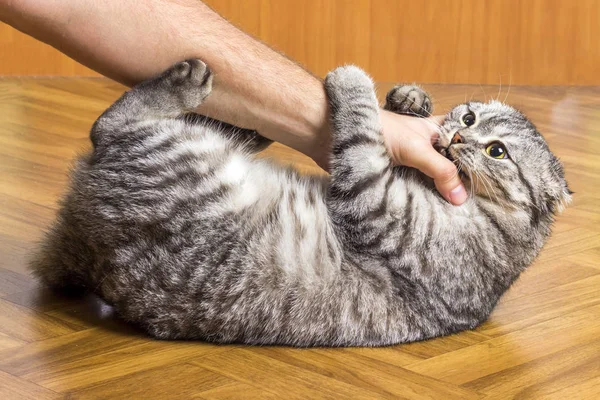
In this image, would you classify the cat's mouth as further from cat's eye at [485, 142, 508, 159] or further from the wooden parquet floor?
the wooden parquet floor

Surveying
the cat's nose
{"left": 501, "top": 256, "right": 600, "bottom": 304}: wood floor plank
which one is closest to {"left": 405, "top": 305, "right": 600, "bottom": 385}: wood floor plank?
{"left": 501, "top": 256, "right": 600, "bottom": 304}: wood floor plank

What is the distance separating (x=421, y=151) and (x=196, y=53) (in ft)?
1.70

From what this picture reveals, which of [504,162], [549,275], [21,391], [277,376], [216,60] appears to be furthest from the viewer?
[549,275]

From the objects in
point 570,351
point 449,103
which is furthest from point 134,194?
point 449,103

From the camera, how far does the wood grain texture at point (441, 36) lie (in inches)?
162

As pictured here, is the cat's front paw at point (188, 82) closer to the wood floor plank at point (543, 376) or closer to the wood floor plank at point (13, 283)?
the wood floor plank at point (13, 283)

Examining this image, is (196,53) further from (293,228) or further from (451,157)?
(451,157)

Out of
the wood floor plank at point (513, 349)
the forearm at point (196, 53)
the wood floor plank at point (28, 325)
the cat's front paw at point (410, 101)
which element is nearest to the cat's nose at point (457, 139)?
the cat's front paw at point (410, 101)

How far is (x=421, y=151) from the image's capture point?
186cm

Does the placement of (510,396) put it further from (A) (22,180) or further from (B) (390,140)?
(A) (22,180)

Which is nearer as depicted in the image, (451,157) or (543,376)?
(543,376)

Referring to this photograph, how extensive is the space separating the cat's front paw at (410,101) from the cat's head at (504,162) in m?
0.15

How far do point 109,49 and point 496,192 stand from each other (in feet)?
2.76

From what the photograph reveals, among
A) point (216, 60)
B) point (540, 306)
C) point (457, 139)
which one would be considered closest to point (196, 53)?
point (216, 60)
